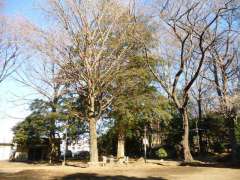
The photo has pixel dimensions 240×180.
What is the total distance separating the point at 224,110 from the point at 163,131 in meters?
17.4

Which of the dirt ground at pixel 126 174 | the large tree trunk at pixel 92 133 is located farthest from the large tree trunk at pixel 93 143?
the dirt ground at pixel 126 174

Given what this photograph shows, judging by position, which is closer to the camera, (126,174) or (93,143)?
(126,174)

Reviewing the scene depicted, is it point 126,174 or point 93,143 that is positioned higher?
point 93,143

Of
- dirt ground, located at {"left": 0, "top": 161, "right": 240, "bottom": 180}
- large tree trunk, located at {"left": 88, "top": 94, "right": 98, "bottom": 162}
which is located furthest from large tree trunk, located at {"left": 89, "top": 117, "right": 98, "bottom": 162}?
dirt ground, located at {"left": 0, "top": 161, "right": 240, "bottom": 180}

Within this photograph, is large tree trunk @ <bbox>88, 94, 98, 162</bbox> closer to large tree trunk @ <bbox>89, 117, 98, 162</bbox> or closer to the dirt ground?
large tree trunk @ <bbox>89, 117, 98, 162</bbox>

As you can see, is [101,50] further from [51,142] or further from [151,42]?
[51,142]

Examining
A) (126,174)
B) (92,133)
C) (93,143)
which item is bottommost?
(126,174)

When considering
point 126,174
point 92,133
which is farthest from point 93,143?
point 126,174

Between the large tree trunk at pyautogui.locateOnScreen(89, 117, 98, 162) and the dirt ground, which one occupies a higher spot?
the large tree trunk at pyautogui.locateOnScreen(89, 117, 98, 162)

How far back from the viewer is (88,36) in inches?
962

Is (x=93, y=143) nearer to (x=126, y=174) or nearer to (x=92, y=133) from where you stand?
(x=92, y=133)

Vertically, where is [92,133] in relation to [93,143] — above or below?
above

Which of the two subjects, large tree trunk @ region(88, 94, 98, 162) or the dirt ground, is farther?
large tree trunk @ region(88, 94, 98, 162)

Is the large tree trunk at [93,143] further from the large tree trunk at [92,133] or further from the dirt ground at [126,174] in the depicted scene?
the dirt ground at [126,174]
